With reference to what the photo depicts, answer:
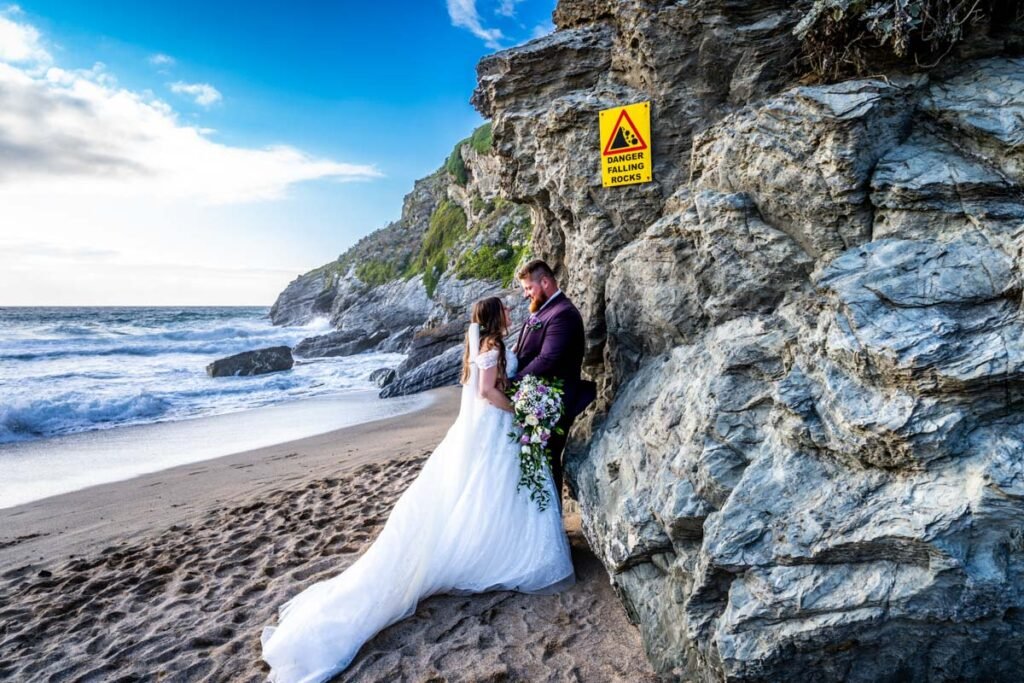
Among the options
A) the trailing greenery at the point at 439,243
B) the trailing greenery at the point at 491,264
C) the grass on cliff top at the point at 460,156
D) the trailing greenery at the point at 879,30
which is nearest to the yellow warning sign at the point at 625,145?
the trailing greenery at the point at 879,30

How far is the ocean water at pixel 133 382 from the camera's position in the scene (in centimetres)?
1516

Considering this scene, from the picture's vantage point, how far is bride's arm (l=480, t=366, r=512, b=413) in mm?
5359

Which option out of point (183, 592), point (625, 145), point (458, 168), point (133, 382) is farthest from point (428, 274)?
point (625, 145)

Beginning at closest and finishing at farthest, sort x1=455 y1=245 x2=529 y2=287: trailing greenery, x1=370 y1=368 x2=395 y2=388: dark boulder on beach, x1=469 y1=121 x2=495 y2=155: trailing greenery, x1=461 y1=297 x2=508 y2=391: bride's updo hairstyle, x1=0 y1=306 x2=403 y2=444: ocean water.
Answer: x1=461 y1=297 x2=508 y2=391: bride's updo hairstyle < x1=0 y1=306 x2=403 y2=444: ocean water < x1=370 y1=368 x2=395 y2=388: dark boulder on beach < x1=455 y1=245 x2=529 y2=287: trailing greenery < x1=469 y1=121 x2=495 y2=155: trailing greenery

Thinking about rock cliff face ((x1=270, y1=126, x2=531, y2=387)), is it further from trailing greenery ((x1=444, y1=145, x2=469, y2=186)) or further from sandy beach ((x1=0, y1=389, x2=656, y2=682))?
sandy beach ((x1=0, y1=389, x2=656, y2=682))

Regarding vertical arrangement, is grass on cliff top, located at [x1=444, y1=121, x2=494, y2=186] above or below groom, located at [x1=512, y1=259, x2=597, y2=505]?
above

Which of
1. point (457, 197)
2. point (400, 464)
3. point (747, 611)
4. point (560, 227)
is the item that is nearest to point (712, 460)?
point (747, 611)

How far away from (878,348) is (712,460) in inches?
45.2

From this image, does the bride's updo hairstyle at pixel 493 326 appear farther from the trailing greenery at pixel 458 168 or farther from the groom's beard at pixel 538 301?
the trailing greenery at pixel 458 168

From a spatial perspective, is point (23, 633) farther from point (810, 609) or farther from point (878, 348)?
point (878, 348)

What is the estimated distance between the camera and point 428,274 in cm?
3903

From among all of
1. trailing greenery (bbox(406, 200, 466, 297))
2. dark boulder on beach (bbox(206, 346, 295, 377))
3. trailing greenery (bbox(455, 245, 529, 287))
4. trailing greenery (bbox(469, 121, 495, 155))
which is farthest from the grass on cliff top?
dark boulder on beach (bbox(206, 346, 295, 377))

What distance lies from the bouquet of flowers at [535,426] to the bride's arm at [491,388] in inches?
4.8

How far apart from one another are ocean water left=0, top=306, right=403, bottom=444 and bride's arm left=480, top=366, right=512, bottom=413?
13.7 m
